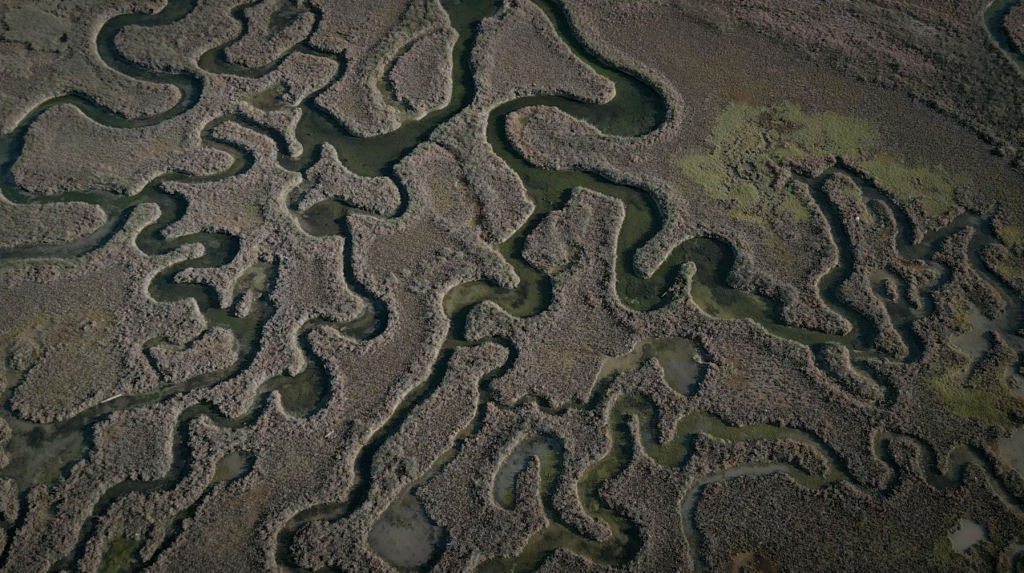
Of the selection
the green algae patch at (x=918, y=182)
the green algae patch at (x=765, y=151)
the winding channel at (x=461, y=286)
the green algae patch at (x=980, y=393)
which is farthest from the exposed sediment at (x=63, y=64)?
the green algae patch at (x=980, y=393)

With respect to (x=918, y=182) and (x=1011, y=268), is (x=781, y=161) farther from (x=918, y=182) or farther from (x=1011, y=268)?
(x=1011, y=268)

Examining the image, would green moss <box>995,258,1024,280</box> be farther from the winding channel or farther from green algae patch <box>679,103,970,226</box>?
green algae patch <box>679,103,970,226</box>

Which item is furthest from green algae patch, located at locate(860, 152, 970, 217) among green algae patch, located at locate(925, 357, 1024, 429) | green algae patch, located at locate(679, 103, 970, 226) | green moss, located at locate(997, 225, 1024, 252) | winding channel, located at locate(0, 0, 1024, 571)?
green algae patch, located at locate(925, 357, 1024, 429)

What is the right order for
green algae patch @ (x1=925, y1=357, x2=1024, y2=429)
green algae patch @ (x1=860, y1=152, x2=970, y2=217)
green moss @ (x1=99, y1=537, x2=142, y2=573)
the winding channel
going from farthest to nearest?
green algae patch @ (x1=860, y1=152, x2=970, y2=217) < green algae patch @ (x1=925, y1=357, x2=1024, y2=429) < the winding channel < green moss @ (x1=99, y1=537, x2=142, y2=573)

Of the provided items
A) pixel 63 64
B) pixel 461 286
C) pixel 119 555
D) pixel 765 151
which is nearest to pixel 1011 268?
pixel 765 151

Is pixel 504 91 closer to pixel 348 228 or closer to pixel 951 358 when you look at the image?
pixel 348 228

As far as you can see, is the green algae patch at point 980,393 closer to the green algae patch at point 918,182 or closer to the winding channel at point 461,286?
the winding channel at point 461,286
